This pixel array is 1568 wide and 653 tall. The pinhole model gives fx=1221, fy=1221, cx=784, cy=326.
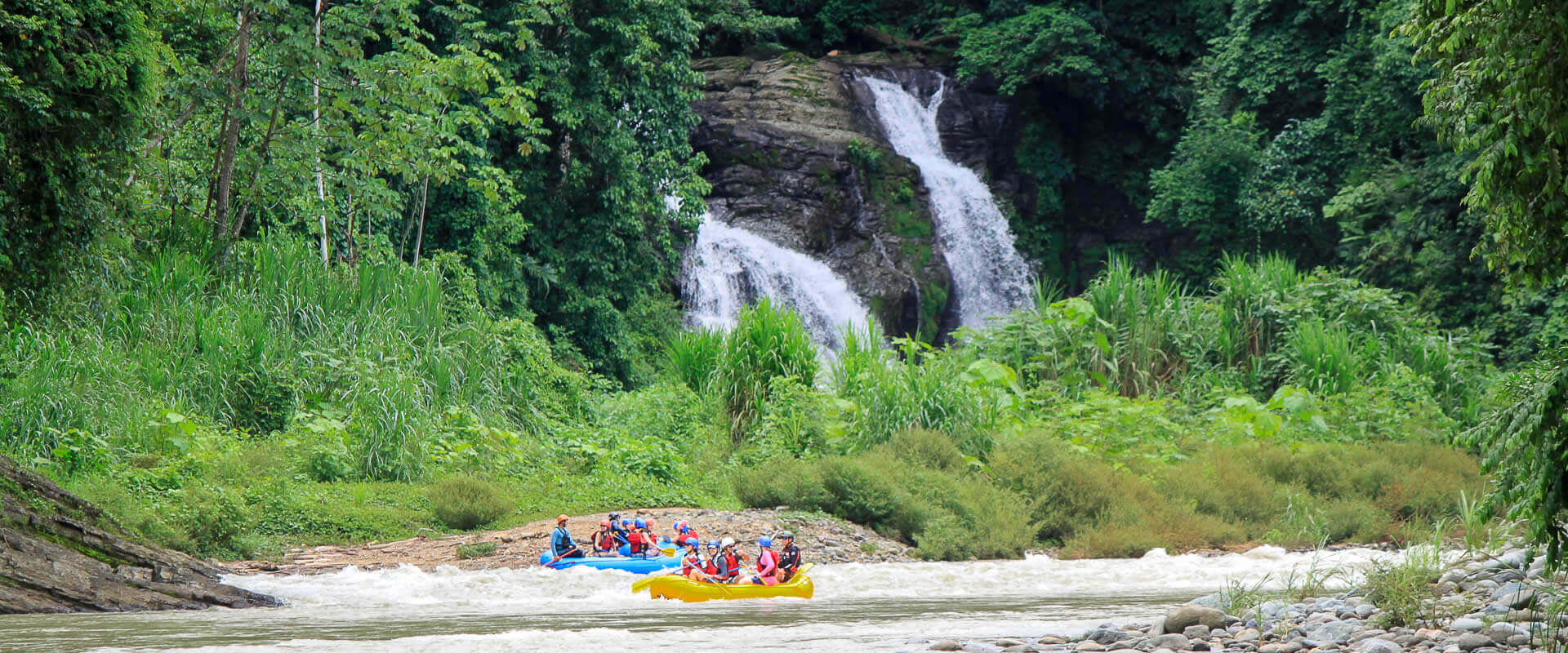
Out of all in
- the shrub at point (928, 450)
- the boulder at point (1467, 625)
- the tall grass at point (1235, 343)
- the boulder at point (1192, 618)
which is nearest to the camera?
the boulder at point (1467, 625)

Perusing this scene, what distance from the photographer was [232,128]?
13.0 metres

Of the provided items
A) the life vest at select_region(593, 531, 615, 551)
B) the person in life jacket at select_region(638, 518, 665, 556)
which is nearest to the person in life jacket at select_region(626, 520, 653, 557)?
the person in life jacket at select_region(638, 518, 665, 556)

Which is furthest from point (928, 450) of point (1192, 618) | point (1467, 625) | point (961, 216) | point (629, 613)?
point (961, 216)

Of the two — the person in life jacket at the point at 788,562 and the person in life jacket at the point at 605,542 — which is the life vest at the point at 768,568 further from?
the person in life jacket at the point at 605,542

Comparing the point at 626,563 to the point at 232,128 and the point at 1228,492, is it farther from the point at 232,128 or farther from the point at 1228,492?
the point at 232,128

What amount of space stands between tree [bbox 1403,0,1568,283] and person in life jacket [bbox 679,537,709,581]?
5.08m

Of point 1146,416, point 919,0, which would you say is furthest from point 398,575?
point 919,0

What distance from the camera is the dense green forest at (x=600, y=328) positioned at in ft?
29.7

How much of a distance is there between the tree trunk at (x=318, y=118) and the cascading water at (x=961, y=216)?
15.2 meters

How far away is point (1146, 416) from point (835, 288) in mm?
11141

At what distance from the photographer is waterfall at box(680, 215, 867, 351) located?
22734 mm

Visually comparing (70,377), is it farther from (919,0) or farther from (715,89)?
(919,0)

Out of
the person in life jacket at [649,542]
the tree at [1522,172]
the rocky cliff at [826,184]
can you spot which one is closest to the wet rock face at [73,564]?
the person in life jacket at [649,542]

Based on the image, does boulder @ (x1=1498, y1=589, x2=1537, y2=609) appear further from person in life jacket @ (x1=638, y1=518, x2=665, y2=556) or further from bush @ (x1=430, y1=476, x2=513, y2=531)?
bush @ (x1=430, y1=476, x2=513, y2=531)
